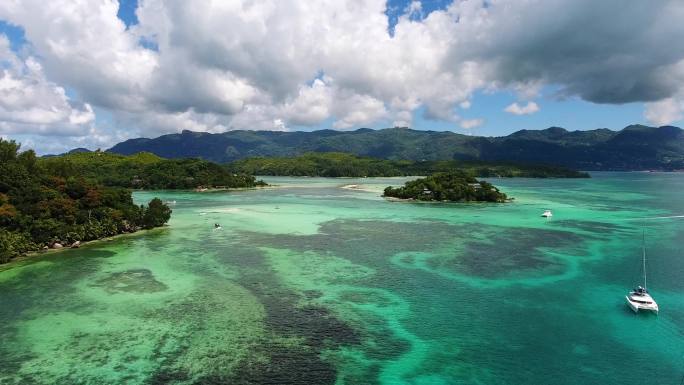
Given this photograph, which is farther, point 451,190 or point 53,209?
point 451,190

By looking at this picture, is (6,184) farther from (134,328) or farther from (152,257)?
(134,328)

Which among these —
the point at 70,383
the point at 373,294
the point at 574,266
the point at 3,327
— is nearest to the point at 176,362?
the point at 70,383

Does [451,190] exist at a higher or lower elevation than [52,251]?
higher

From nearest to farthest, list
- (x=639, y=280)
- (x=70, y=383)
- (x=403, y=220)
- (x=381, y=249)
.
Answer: (x=70, y=383) < (x=639, y=280) < (x=381, y=249) < (x=403, y=220)

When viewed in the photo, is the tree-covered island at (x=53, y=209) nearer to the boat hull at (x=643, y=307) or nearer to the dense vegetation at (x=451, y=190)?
the boat hull at (x=643, y=307)

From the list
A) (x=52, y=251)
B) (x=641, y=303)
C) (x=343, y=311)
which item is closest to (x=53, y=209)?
(x=52, y=251)

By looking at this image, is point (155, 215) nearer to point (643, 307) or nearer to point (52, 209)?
point (52, 209)

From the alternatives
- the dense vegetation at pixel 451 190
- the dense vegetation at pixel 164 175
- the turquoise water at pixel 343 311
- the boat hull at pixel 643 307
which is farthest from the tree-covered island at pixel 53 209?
the dense vegetation at pixel 164 175
